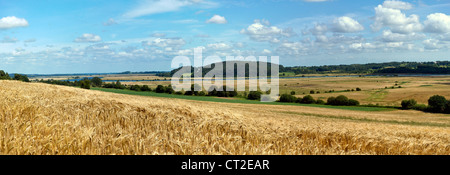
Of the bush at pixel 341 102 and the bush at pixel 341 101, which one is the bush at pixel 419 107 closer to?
the bush at pixel 341 102

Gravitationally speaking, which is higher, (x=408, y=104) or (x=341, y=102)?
(x=341, y=102)

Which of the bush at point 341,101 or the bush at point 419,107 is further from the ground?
the bush at point 341,101

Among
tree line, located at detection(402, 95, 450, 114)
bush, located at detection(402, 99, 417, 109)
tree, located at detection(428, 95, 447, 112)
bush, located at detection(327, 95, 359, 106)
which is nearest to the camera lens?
tree line, located at detection(402, 95, 450, 114)

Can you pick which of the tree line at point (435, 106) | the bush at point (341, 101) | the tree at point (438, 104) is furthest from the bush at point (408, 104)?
the bush at point (341, 101)

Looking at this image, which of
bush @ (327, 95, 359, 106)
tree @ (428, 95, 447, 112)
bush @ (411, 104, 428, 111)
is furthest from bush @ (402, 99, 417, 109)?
bush @ (327, 95, 359, 106)

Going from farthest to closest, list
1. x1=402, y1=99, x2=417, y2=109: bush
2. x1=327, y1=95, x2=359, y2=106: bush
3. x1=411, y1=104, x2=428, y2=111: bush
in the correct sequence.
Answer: x1=327, y1=95, x2=359, y2=106: bush < x1=402, y1=99, x2=417, y2=109: bush < x1=411, y1=104, x2=428, y2=111: bush

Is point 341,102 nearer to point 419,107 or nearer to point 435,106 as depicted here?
point 419,107

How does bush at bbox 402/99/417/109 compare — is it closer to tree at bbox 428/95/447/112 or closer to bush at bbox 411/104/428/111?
bush at bbox 411/104/428/111

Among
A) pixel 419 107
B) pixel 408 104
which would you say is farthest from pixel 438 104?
pixel 408 104
